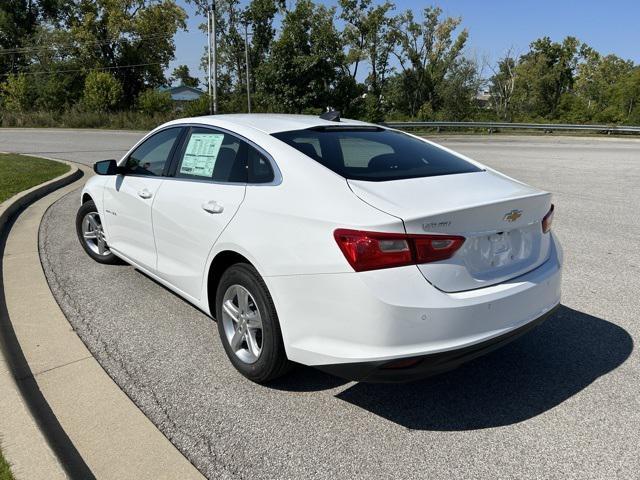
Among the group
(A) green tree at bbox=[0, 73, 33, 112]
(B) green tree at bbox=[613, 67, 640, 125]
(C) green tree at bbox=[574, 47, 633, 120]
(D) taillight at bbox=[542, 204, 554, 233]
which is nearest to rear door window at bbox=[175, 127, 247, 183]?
(D) taillight at bbox=[542, 204, 554, 233]

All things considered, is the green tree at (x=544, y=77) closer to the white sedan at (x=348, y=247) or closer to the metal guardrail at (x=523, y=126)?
the metal guardrail at (x=523, y=126)

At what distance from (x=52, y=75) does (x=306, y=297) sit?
49388mm

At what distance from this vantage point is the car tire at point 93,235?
17.3ft

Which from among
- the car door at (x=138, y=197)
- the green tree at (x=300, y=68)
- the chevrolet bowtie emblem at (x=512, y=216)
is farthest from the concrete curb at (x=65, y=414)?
the green tree at (x=300, y=68)

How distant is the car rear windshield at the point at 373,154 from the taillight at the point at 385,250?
0.53m

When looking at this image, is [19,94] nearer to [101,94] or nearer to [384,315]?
[101,94]

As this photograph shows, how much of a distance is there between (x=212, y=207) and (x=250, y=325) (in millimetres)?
778

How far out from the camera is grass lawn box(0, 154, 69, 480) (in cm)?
898

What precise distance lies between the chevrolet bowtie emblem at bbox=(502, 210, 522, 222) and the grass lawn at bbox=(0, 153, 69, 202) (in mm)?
7660

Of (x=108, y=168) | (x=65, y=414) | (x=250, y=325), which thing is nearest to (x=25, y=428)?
(x=65, y=414)

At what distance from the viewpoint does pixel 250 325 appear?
3.10 metres

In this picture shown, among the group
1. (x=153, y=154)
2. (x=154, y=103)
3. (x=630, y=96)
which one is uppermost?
(x=630, y=96)

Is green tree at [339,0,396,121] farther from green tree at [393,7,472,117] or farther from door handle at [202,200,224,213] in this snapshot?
door handle at [202,200,224,213]

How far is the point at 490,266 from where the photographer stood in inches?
105
